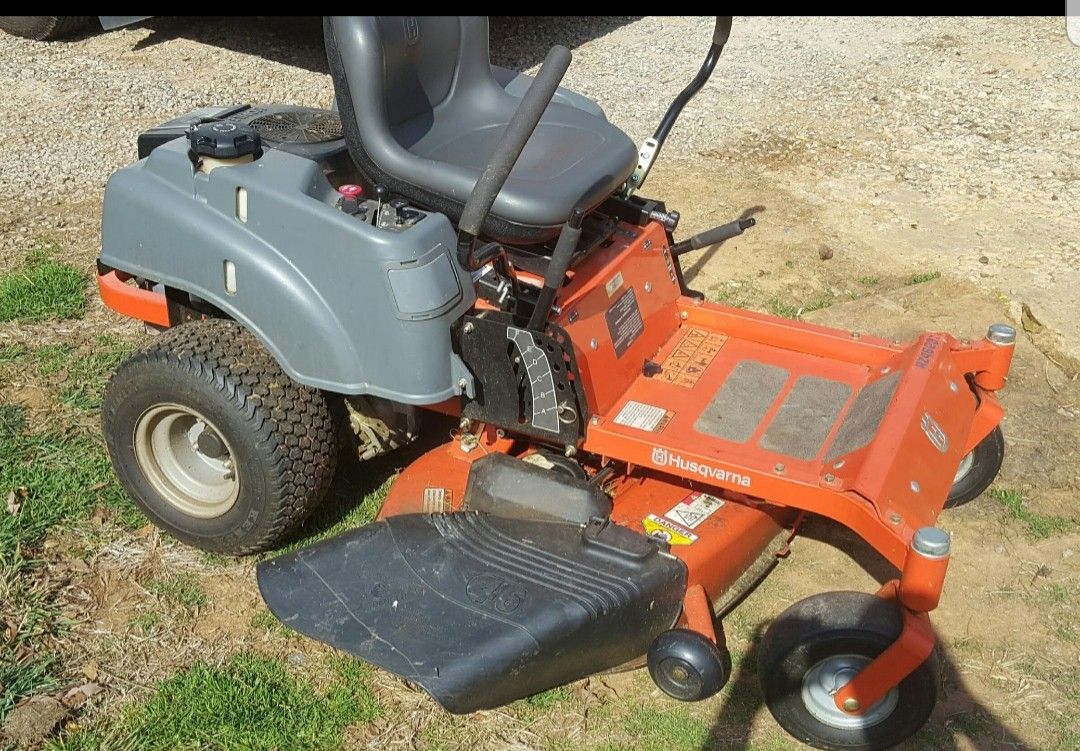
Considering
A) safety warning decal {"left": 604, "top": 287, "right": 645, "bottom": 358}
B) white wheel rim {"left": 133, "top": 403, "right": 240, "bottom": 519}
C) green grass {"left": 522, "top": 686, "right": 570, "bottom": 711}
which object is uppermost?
safety warning decal {"left": 604, "top": 287, "right": 645, "bottom": 358}

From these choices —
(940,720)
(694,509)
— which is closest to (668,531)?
(694,509)

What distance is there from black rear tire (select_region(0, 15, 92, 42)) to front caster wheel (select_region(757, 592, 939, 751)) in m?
5.85

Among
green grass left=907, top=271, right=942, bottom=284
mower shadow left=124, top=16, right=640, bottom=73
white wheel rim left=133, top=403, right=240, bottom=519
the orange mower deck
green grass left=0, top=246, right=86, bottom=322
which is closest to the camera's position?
the orange mower deck

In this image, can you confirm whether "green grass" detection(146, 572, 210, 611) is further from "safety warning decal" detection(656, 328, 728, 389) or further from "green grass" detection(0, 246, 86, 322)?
"green grass" detection(0, 246, 86, 322)

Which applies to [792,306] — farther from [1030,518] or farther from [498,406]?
[498,406]

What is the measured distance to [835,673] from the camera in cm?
263

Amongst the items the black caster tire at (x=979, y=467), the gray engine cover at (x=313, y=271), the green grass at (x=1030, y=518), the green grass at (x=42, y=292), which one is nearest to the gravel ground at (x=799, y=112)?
the green grass at (x=42, y=292)

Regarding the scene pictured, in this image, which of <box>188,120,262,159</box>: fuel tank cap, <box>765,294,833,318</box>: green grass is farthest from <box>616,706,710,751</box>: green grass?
<box>765,294,833,318</box>: green grass

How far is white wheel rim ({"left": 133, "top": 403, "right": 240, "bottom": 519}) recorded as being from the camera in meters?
3.07

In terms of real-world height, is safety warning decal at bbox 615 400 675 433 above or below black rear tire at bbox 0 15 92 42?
above

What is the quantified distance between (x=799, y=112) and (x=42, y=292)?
156 inches

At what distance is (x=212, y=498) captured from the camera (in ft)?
10.3

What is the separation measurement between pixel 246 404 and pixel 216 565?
598 mm

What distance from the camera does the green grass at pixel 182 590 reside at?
3071 mm
